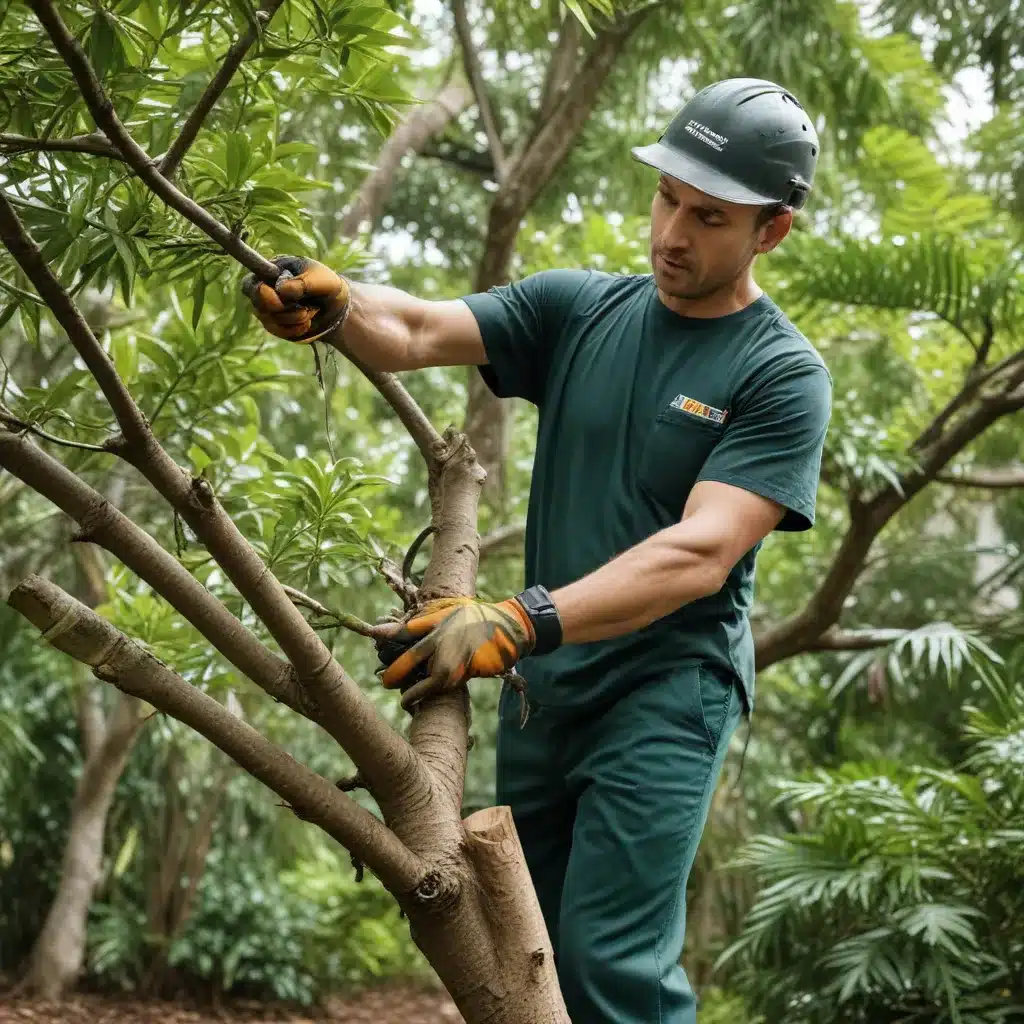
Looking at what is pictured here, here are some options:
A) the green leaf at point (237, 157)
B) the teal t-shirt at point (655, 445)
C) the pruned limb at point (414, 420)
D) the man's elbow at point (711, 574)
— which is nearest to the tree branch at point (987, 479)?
the teal t-shirt at point (655, 445)

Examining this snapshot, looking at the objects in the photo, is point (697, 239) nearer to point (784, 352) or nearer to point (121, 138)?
point (784, 352)

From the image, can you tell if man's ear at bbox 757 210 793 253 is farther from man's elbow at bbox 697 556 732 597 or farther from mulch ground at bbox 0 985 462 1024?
mulch ground at bbox 0 985 462 1024

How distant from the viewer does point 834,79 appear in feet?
17.7

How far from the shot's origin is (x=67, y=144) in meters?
1.57

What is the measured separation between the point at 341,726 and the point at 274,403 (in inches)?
170

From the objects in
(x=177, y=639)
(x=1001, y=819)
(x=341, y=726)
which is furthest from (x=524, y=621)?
(x=1001, y=819)

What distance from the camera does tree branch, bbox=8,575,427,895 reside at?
151 centimetres

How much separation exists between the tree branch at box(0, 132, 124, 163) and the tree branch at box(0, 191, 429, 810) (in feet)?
0.45

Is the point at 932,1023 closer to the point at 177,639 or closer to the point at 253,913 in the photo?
the point at 177,639

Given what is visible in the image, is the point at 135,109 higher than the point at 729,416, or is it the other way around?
the point at 135,109

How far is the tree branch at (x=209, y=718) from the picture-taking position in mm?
1511

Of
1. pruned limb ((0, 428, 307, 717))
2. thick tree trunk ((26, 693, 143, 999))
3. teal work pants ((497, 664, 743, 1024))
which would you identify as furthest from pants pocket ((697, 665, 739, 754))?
thick tree trunk ((26, 693, 143, 999))

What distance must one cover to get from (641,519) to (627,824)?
479mm

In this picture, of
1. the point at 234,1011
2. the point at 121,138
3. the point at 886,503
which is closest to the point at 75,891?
the point at 234,1011
